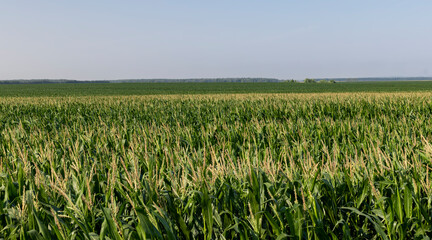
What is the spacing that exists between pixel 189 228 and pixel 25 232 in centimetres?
125

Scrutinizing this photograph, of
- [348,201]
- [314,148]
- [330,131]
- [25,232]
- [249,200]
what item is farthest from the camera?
[330,131]

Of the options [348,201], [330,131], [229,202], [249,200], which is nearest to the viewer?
[249,200]

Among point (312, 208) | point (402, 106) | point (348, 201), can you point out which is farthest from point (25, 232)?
point (402, 106)

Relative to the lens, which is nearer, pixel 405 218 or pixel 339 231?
pixel 405 218

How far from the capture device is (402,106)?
15.2 metres

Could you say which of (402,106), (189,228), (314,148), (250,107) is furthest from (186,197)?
(402,106)

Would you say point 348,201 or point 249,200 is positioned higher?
point 249,200

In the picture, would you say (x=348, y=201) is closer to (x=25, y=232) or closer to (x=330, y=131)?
(x=25, y=232)

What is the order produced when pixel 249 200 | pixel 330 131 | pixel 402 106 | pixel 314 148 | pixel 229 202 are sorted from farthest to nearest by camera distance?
pixel 402 106, pixel 330 131, pixel 314 148, pixel 229 202, pixel 249 200

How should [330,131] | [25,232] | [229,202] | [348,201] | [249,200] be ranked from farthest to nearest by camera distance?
1. [330,131]
2. [348,201]
3. [229,202]
4. [249,200]
5. [25,232]

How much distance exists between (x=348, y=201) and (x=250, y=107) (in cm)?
1206

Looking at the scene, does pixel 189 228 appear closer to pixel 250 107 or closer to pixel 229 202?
pixel 229 202

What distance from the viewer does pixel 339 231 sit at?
291 cm

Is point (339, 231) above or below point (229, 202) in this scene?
below
